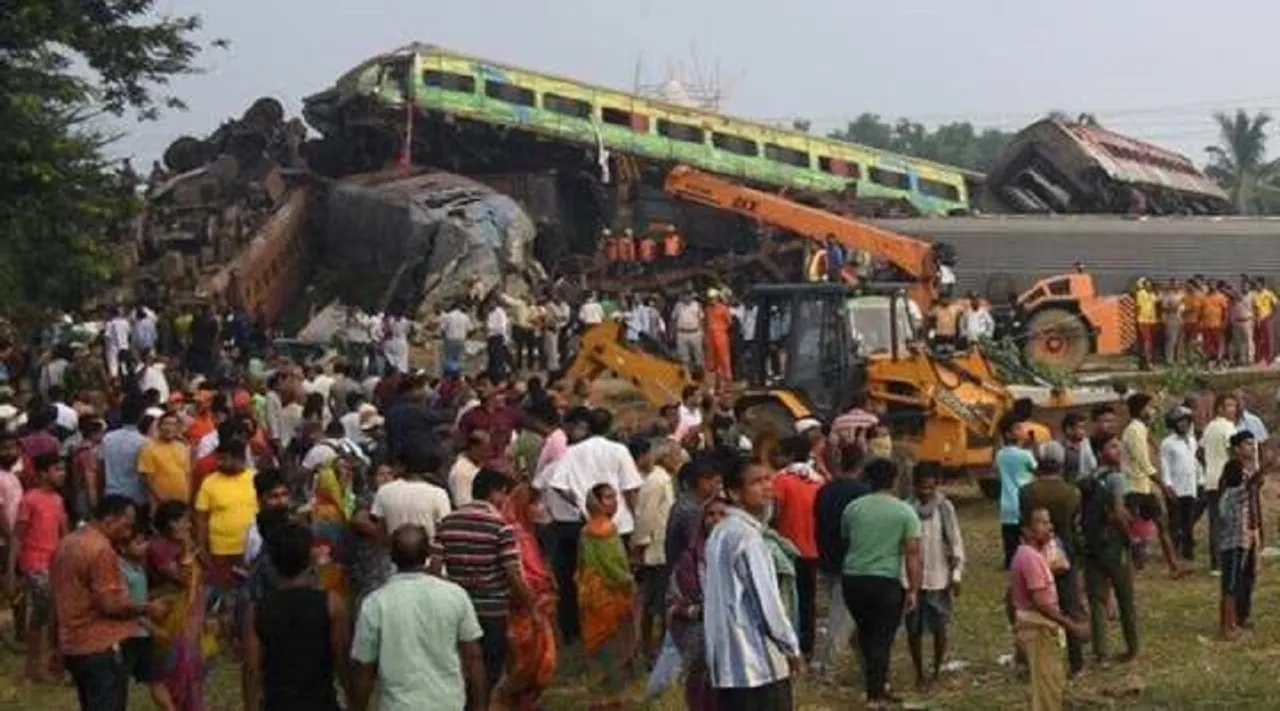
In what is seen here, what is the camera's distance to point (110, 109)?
1973 cm

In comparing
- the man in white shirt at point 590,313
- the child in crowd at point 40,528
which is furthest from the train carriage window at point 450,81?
the child in crowd at point 40,528

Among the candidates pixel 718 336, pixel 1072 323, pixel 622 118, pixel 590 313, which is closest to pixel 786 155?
pixel 622 118

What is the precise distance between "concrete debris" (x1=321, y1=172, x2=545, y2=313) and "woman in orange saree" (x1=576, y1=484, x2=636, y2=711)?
65.7 feet

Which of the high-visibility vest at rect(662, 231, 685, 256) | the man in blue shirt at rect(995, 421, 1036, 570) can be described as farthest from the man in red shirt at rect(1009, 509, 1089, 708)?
the high-visibility vest at rect(662, 231, 685, 256)

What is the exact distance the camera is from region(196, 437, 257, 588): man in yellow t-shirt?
10.9m

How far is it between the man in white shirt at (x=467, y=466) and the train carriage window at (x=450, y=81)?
24.7 metres

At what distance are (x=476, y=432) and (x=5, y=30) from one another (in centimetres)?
737

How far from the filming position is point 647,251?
34.9 m

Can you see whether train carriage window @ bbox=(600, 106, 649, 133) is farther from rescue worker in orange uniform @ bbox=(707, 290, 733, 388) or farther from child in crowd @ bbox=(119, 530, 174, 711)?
child in crowd @ bbox=(119, 530, 174, 711)

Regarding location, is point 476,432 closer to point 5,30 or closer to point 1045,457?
point 1045,457

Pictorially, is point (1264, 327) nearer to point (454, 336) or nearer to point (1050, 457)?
point (454, 336)

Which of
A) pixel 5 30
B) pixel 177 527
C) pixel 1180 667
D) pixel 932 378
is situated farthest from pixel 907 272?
pixel 177 527

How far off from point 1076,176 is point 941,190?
2739 millimetres

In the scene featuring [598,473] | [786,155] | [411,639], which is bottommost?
[411,639]
